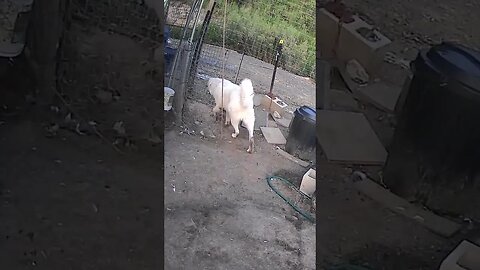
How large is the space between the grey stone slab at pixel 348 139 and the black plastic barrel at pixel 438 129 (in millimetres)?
25

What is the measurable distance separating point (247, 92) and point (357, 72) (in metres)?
0.27

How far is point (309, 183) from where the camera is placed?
854 mm

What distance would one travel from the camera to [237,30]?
918 mm

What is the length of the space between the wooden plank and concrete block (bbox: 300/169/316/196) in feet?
0.41

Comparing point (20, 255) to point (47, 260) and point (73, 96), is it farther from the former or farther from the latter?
point (73, 96)

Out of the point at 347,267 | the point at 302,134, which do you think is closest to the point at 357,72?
the point at 302,134

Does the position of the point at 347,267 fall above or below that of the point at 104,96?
below

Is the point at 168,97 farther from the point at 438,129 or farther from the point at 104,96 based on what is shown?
the point at 438,129

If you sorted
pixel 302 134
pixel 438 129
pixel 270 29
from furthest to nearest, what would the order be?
pixel 270 29, pixel 302 134, pixel 438 129

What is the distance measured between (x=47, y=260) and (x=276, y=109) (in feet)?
1.47

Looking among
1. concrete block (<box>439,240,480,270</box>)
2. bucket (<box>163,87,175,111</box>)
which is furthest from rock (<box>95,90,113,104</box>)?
concrete block (<box>439,240,480,270</box>)

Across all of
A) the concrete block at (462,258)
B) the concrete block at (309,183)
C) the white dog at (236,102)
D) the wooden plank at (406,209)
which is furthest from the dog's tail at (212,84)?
the concrete block at (462,258)

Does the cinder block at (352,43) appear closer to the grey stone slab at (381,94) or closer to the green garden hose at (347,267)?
the grey stone slab at (381,94)

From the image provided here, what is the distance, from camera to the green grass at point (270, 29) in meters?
0.86
